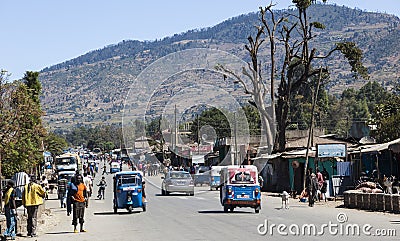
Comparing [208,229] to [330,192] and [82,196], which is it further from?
[330,192]

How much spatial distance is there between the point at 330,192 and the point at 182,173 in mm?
10576

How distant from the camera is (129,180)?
103ft

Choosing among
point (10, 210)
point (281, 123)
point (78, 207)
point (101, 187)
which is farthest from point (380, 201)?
point (281, 123)

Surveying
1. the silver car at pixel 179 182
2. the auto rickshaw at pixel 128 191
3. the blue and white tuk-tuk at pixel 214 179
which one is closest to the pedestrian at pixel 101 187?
the silver car at pixel 179 182

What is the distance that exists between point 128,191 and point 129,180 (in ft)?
1.89

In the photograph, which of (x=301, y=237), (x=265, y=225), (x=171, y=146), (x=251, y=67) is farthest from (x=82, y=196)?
(x=171, y=146)

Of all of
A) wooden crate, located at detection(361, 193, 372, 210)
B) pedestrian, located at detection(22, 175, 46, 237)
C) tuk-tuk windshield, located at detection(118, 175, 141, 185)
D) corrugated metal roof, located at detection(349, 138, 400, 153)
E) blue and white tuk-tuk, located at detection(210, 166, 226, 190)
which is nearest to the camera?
pedestrian, located at detection(22, 175, 46, 237)

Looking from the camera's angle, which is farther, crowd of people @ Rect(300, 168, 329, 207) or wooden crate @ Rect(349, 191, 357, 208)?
crowd of people @ Rect(300, 168, 329, 207)

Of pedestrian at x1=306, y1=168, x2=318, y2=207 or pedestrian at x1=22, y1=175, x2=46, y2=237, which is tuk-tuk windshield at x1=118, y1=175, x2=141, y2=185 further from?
pedestrian at x1=306, y1=168, x2=318, y2=207

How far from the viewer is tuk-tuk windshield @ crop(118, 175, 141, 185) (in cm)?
3114

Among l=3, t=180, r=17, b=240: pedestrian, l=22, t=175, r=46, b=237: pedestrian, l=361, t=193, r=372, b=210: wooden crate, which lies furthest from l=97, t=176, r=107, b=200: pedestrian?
l=3, t=180, r=17, b=240: pedestrian

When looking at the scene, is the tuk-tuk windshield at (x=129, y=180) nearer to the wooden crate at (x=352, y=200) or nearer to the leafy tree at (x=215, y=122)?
the wooden crate at (x=352, y=200)

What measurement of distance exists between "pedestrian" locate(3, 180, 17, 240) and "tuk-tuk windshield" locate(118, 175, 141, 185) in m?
10.1

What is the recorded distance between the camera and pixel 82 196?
77.6 ft
